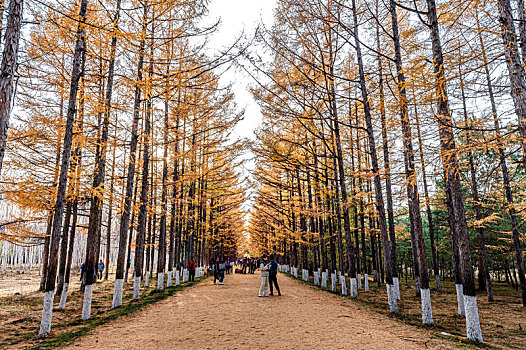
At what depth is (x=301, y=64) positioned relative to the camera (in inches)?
483

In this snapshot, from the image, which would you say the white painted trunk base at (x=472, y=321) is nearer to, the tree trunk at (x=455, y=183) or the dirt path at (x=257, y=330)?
the tree trunk at (x=455, y=183)

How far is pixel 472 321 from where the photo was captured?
5.69 meters

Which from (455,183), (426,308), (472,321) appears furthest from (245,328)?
(455,183)

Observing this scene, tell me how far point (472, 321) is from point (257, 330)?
4369mm

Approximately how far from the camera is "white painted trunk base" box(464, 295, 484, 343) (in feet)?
18.5

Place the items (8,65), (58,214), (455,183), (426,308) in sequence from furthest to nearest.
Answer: (426,308), (58,214), (455,183), (8,65)

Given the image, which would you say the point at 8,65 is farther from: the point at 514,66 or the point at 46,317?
the point at 514,66

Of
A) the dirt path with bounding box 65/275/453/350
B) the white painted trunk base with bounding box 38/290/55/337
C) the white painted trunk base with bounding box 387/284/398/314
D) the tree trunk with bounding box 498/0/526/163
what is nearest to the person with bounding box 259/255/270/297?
the dirt path with bounding box 65/275/453/350

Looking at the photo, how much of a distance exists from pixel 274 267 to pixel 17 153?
10.8m

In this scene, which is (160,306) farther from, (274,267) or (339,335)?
(339,335)

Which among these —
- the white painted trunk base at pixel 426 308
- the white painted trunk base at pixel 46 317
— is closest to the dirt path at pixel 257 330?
the white painted trunk base at pixel 426 308

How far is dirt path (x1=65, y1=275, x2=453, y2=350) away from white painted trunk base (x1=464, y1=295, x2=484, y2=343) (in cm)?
82

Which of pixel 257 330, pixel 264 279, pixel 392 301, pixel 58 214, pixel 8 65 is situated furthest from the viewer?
pixel 264 279

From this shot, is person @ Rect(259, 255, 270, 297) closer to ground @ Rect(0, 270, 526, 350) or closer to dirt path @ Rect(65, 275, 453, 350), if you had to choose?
ground @ Rect(0, 270, 526, 350)
